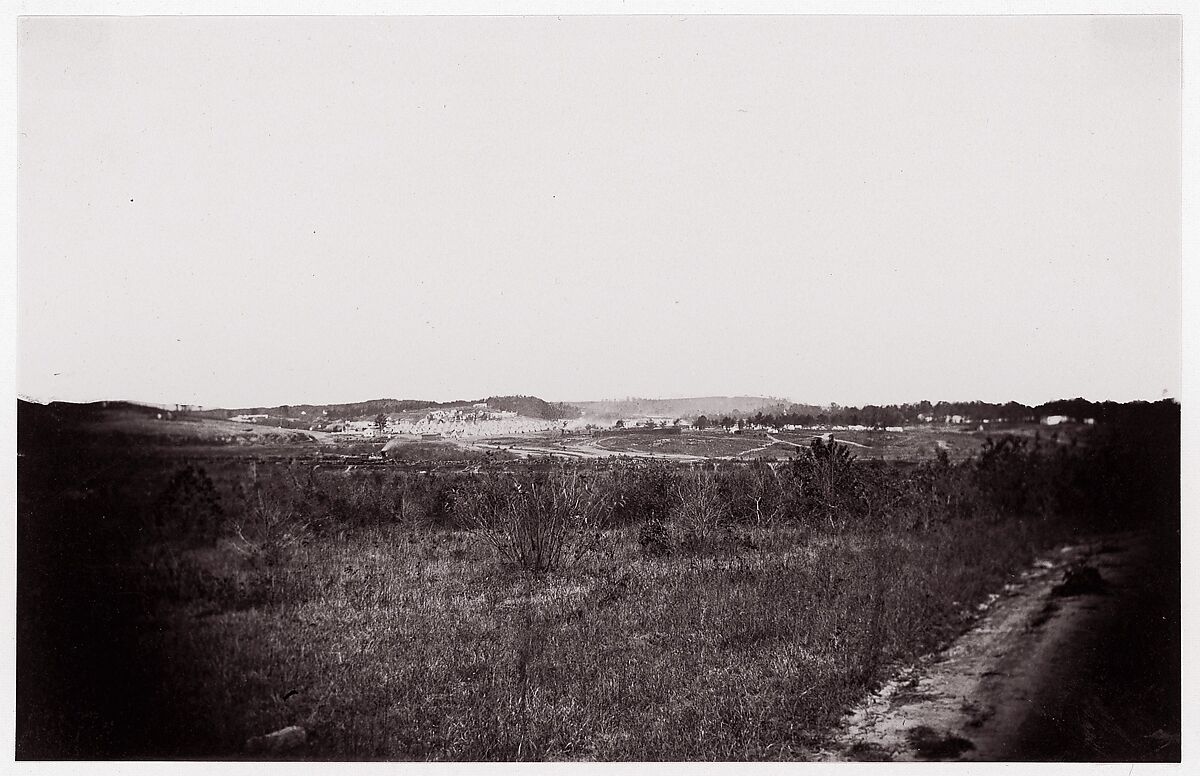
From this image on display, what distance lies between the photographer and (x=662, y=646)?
17.4 ft

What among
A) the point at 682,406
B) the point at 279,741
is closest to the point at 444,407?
the point at 682,406

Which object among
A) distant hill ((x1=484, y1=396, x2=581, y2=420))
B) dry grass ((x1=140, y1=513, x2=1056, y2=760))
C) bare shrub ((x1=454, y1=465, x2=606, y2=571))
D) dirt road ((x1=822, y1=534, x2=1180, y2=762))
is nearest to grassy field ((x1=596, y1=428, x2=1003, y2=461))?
distant hill ((x1=484, y1=396, x2=581, y2=420))

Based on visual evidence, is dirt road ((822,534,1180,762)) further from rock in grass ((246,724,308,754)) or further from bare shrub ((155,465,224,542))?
bare shrub ((155,465,224,542))

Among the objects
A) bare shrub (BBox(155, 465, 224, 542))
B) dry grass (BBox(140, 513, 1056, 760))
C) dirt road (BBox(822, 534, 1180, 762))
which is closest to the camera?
dry grass (BBox(140, 513, 1056, 760))

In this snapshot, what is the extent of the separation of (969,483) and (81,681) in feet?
22.4

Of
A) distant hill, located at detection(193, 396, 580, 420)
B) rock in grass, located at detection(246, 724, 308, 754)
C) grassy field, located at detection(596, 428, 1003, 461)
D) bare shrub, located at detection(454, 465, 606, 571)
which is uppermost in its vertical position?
distant hill, located at detection(193, 396, 580, 420)

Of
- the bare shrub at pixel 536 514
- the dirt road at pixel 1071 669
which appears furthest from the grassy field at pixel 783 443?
the dirt road at pixel 1071 669

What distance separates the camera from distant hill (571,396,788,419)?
550 centimetres

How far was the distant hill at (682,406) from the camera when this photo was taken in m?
5.50

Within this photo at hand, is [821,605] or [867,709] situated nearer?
[867,709]

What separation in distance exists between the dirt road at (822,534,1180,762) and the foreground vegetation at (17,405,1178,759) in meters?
0.23

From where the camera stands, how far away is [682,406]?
18.2 ft

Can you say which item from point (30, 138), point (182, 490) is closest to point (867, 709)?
point (182, 490)

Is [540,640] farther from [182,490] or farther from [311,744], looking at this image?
[182,490]
